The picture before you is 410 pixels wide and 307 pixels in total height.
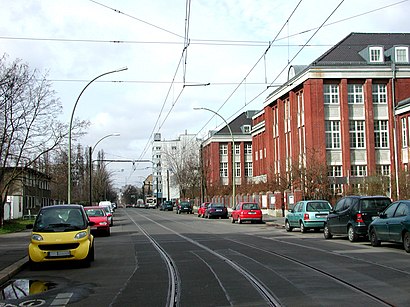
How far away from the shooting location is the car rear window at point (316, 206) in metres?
26.5

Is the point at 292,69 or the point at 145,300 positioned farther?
the point at 292,69

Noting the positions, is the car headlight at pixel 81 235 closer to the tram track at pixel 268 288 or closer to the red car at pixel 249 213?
the tram track at pixel 268 288

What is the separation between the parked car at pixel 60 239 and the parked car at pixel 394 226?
9.14 metres

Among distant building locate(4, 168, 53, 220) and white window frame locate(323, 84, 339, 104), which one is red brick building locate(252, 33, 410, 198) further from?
distant building locate(4, 168, 53, 220)

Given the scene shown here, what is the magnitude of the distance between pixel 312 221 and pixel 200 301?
18.2 metres

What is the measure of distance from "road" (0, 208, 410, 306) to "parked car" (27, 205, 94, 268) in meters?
0.37

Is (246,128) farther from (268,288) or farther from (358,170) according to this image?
(268,288)

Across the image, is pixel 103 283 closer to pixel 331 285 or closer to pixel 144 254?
pixel 331 285

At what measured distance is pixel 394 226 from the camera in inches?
662

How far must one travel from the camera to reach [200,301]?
9.05 meters

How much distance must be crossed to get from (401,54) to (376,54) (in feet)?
8.45

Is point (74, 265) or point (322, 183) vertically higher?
point (322, 183)

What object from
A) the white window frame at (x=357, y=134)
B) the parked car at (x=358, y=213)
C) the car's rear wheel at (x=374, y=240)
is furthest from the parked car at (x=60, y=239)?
the white window frame at (x=357, y=134)

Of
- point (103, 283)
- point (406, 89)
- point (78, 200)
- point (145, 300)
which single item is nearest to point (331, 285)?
point (145, 300)
